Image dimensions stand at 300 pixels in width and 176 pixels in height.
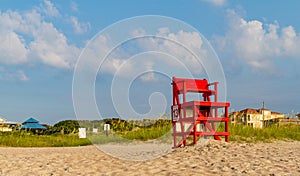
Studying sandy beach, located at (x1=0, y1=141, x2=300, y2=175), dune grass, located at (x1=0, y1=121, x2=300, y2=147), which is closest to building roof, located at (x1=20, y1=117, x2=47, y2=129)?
dune grass, located at (x1=0, y1=121, x2=300, y2=147)

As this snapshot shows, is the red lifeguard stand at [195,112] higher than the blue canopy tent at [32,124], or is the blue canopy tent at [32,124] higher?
the red lifeguard stand at [195,112]

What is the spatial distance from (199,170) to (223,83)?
458cm

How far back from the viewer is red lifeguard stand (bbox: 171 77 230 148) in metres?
8.74

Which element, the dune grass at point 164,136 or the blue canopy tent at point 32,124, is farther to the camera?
the blue canopy tent at point 32,124

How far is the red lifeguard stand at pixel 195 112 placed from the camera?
874 centimetres

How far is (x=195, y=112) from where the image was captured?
8.57 metres

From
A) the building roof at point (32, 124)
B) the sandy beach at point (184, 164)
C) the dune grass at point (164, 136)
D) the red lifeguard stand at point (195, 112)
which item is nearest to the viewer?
the sandy beach at point (184, 164)

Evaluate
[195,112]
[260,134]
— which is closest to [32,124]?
[260,134]

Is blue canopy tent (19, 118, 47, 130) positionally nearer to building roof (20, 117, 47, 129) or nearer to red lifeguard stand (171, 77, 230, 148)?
building roof (20, 117, 47, 129)

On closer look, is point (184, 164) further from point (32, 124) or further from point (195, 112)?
point (32, 124)

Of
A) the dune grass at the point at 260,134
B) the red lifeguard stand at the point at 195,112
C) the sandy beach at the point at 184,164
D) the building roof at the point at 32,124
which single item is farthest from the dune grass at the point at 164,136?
the building roof at the point at 32,124

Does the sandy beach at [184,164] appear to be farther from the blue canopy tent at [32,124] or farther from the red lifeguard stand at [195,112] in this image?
the blue canopy tent at [32,124]

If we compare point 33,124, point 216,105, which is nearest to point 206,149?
point 216,105

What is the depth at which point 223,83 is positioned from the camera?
9.68 metres
